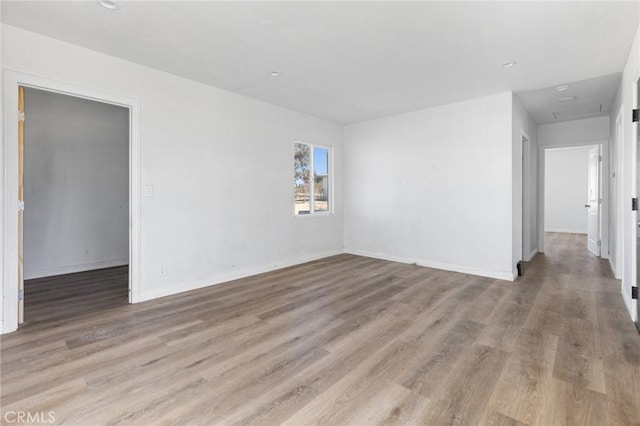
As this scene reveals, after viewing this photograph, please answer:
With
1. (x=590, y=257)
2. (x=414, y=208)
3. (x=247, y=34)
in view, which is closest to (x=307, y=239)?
(x=414, y=208)

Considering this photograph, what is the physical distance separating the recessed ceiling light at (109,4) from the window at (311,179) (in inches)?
133

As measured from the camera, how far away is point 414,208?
5516 millimetres

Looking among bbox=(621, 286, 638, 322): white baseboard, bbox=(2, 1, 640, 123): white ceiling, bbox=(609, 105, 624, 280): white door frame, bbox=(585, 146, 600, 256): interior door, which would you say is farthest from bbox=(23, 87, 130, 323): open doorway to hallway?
bbox=(585, 146, 600, 256): interior door

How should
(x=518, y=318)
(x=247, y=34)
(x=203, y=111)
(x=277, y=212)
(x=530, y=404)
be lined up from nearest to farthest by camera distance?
(x=530, y=404)
(x=247, y=34)
(x=518, y=318)
(x=203, y=111)
(x=277, y=212)

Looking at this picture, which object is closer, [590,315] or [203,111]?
[590,315]

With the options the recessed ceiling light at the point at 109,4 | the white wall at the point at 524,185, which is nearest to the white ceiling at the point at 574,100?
the white wall at the point at 524,185

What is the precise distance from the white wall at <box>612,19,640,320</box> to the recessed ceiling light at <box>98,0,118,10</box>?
443 cm

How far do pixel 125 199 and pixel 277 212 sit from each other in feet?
9.52

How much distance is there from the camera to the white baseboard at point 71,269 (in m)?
4.63

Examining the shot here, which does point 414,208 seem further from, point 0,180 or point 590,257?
point 0,180

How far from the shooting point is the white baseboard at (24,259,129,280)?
182 inches

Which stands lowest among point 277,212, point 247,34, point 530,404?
point 530,404

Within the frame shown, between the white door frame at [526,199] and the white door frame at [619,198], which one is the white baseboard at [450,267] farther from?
the white door frame at [526,199]

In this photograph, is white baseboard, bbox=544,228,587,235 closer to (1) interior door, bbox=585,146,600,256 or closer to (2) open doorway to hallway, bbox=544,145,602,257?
(2) open doorway to hallway, bbox=544,145,602,257
